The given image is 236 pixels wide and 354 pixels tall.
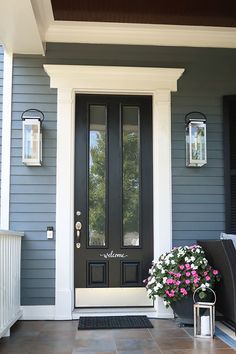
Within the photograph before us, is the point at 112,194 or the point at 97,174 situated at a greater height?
the point at 97,174

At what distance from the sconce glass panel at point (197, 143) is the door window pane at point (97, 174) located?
902 millimetres

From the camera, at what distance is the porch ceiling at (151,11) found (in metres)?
4.17

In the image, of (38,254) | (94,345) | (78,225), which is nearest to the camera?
(94,345)

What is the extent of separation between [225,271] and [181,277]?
0.44 meters

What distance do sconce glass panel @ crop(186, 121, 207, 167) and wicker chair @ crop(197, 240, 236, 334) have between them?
868 mm

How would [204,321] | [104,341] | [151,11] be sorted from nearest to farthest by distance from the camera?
[104,341] → [204,321] → [151,11]

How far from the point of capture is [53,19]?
4.45 meters

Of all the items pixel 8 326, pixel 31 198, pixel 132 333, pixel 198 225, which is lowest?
pixel 132 333

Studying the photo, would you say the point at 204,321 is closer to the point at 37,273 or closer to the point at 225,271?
the point at 225,271

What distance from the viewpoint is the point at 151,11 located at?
4.31m

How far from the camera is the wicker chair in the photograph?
351cm

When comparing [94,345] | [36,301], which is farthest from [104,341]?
[36,301]

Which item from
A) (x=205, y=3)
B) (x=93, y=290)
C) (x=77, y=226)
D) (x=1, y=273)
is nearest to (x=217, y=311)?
(x=93, y=290)

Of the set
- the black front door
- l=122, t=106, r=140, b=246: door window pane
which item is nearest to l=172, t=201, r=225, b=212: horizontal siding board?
the black front door
